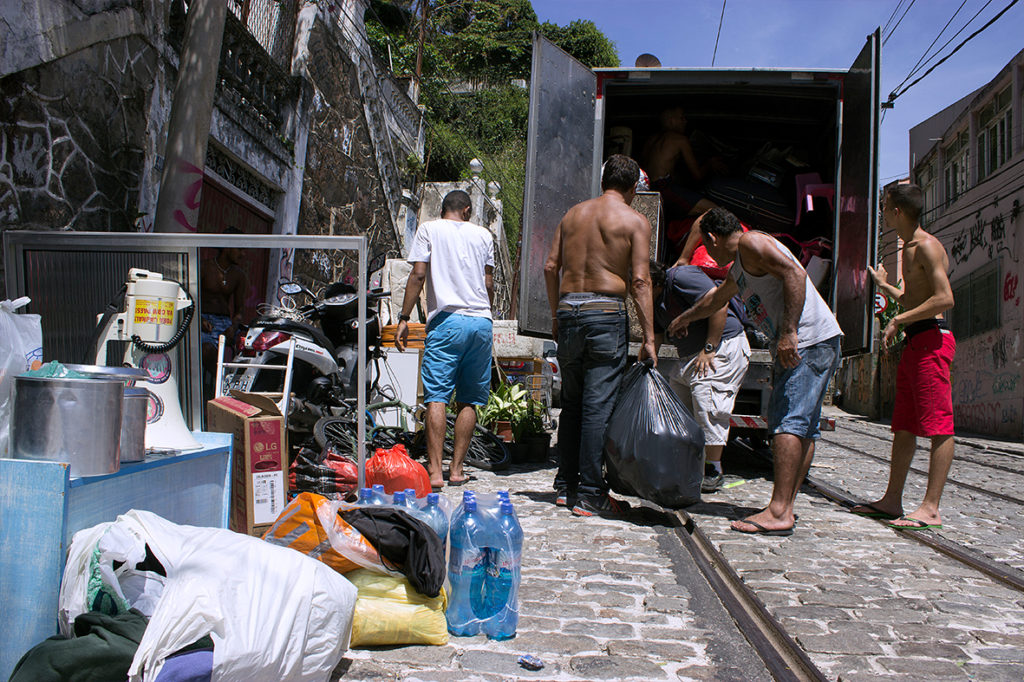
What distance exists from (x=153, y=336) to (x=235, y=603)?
4.91 ft

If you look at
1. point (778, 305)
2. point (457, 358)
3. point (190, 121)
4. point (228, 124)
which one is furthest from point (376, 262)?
point (228, 124)

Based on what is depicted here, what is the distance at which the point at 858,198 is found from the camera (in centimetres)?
588

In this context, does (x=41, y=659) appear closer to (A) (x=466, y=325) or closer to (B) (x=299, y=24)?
(A) (x=466, y=325)

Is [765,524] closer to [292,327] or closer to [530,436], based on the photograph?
[530,436]

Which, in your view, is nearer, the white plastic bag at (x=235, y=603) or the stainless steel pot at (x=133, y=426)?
the white plastic bag at (x=235, y=603)

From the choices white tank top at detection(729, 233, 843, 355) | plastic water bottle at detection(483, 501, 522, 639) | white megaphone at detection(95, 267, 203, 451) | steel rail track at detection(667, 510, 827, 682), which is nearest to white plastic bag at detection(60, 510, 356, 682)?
plastic water bottle at detection(483, 501, 522, 639)

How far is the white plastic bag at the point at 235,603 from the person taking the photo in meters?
1.86

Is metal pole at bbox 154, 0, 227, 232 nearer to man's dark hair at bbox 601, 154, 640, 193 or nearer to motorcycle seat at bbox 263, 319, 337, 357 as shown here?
motorcycle seat at bbox 263, 319, 337, 357

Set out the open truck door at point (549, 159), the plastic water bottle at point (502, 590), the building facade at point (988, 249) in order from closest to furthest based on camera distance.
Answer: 1. the plastic water bottle at point (502, 590)
2. the open truck door at point (549, 159)
3. the building facade at point (988, 249)

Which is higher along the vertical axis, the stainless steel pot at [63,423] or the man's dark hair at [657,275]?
the man's dark hair at [657,275]

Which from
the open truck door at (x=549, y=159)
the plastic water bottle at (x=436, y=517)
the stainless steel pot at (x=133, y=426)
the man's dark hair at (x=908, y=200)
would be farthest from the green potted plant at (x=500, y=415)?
the stainless steel pot at (x=133, y=426)

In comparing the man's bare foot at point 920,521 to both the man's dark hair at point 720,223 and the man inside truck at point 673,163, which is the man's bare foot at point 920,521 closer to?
the man's dark hair at point 720,223

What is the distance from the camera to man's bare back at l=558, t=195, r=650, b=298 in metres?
4.48

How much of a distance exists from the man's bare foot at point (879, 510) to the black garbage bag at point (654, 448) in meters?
1.36
